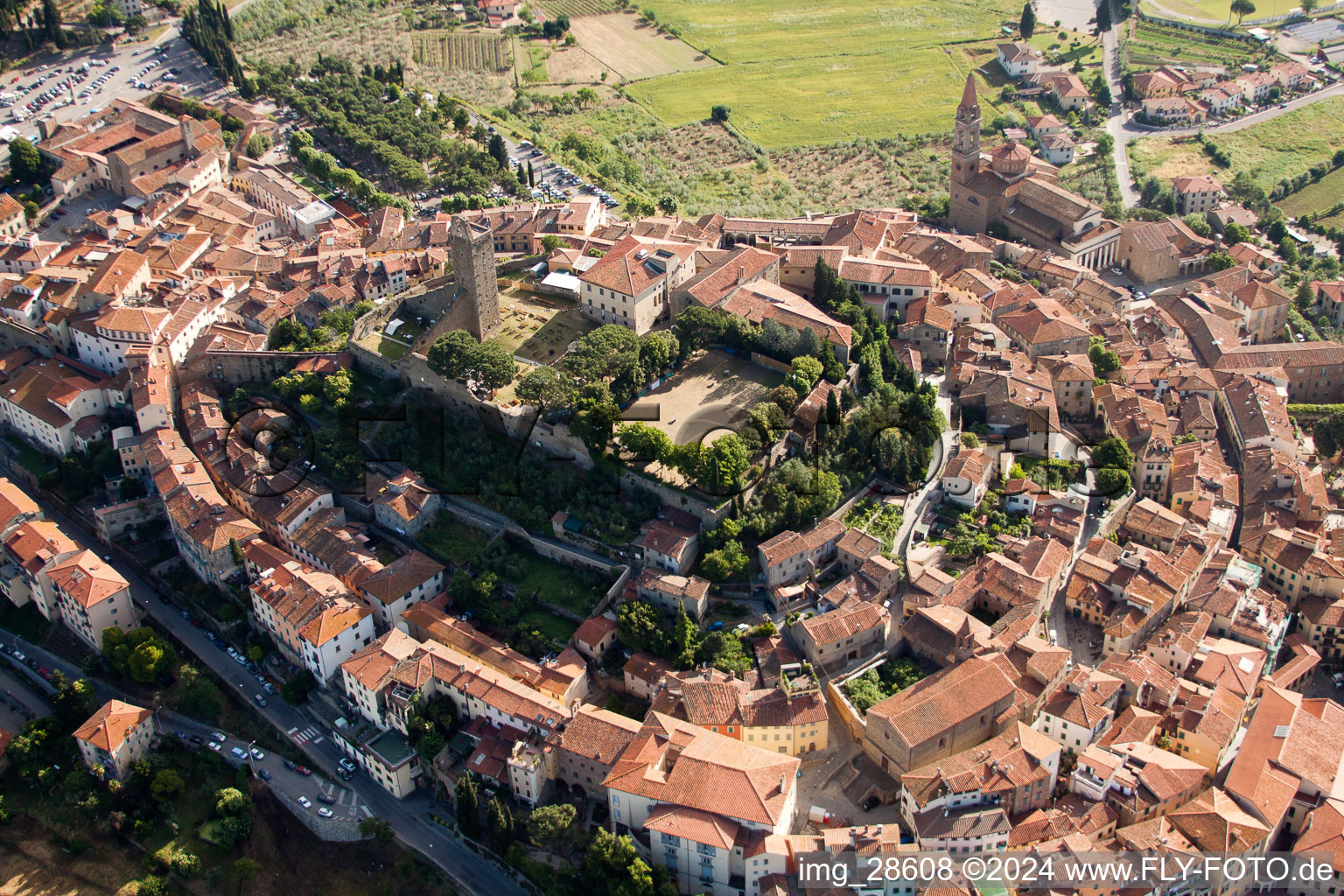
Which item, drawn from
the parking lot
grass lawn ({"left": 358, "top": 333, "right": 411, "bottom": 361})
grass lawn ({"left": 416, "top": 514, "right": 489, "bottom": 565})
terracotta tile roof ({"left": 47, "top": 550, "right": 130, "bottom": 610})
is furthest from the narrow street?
terracotta tile roof ({"left": 47, "top": 550, "right": 130, "bottom": 610})

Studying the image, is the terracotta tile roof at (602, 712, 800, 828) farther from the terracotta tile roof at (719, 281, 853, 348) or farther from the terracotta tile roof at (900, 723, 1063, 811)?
the terracotta tile roof at (719, 281, 853, 348)

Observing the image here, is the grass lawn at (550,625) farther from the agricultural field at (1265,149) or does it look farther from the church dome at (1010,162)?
the agricultural field at (1265,149)

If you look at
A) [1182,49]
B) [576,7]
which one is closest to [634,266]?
[576,7]

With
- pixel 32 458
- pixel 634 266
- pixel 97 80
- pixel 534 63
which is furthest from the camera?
pixel 534 63

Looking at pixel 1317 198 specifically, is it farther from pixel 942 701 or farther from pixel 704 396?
pixel 942 701

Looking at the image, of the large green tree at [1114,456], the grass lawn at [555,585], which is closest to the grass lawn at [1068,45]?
the large green tree at [1114,456]

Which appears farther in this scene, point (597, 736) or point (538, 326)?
point (538, 326)

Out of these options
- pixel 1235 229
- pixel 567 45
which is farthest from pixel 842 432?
pixel 567 45
